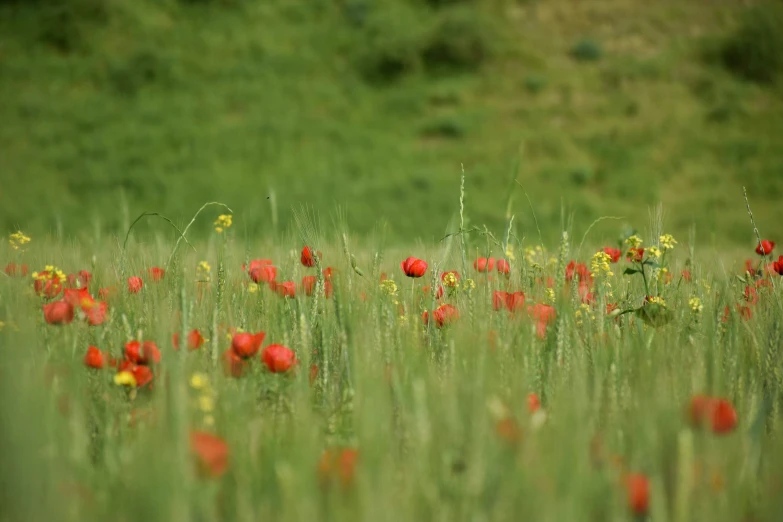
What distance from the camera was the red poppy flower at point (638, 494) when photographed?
0.77 metres

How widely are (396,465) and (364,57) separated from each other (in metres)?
10.9

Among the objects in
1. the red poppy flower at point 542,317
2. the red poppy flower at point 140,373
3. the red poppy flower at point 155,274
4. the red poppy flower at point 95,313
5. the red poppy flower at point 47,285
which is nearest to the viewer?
the red poppy flower at point 140,373

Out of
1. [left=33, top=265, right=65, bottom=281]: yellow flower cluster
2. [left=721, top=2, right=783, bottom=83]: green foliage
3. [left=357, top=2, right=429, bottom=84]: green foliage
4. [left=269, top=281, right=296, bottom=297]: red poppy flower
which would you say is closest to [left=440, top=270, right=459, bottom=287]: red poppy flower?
[left=269, top=281, right=296, bottom=297]: red poppy flower

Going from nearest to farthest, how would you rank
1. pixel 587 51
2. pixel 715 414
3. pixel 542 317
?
pixel 715 414 < pixel 542 317 < pixel 587 51

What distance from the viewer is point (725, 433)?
2.90ft

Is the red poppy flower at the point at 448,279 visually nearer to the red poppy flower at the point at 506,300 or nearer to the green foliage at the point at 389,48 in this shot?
the red poppy flower at the point at 506,300

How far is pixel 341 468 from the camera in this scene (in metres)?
0.79

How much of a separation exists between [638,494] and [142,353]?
795mm

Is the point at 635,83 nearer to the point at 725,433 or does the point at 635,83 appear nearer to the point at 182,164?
the point at 182,164

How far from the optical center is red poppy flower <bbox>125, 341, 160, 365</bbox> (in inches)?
42.9

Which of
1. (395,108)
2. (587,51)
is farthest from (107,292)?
(587,51)

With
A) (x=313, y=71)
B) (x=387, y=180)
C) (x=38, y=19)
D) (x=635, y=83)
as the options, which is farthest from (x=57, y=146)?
(x=635, y=83)

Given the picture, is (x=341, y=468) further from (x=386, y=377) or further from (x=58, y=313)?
(x=58, y=313)

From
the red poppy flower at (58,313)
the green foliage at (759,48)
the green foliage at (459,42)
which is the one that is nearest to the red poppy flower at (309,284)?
the red poppy flower at (58,313)
